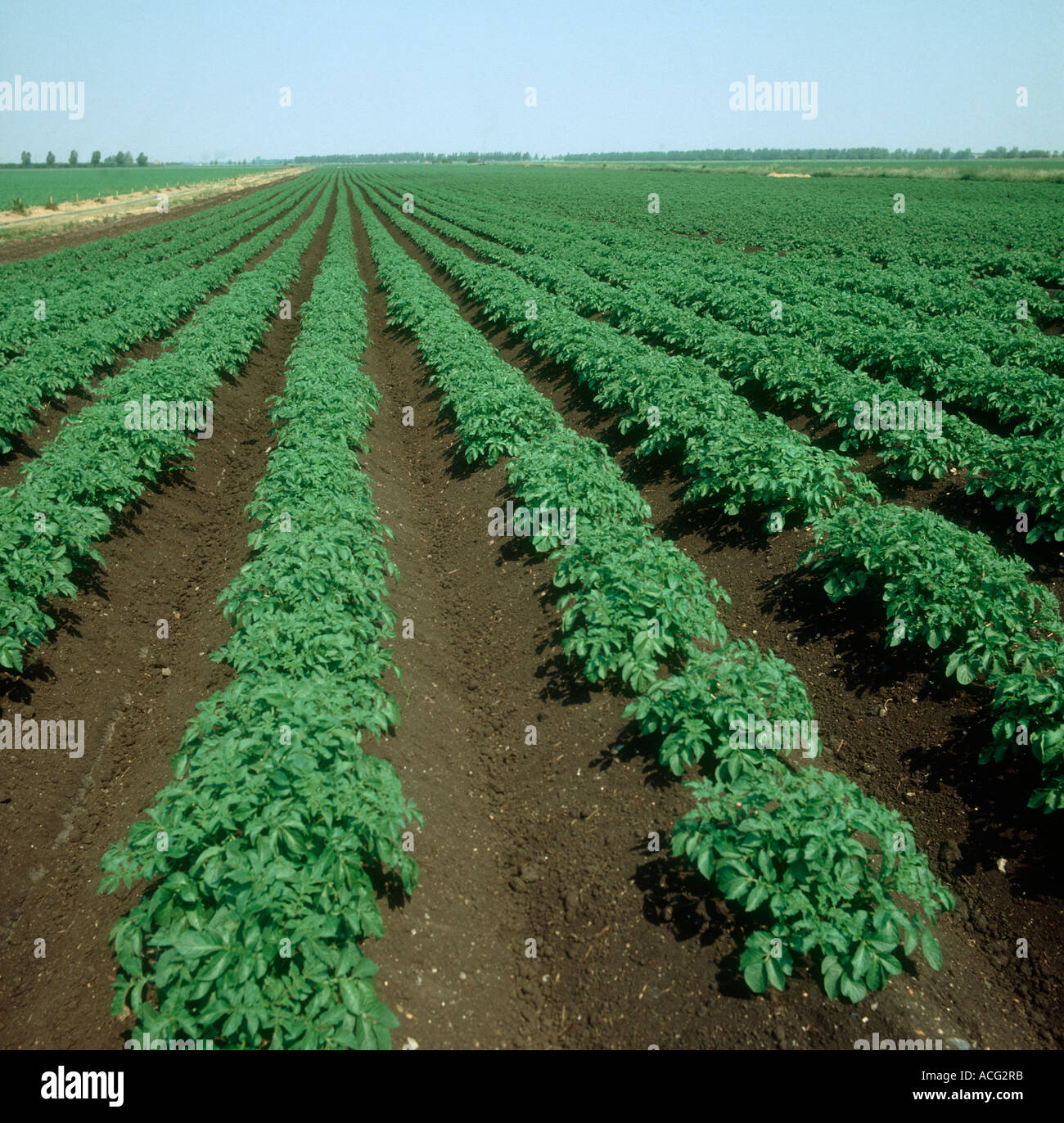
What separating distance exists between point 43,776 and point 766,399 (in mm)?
11652

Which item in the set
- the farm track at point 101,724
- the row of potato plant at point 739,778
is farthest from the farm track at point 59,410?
the row of potato plant at point 739,778

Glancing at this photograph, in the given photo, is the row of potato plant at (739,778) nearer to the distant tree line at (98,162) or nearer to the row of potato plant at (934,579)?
the row of potato plant at (934,579)

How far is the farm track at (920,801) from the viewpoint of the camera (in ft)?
11.2

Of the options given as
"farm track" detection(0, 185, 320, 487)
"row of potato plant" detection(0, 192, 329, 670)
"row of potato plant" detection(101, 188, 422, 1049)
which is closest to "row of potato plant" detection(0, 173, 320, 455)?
"farm track" detection(0, 185, 320, 487)

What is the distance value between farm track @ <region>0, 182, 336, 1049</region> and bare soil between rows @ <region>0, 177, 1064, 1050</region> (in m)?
0.02

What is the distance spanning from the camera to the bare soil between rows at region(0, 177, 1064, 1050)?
3520 mm

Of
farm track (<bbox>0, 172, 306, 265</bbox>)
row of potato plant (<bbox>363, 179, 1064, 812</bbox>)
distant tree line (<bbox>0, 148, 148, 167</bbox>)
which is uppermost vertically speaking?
distant tree line (<bbox>0, 148, 148, 167</bbox>)

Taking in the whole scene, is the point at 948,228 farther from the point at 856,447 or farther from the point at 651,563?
the point at 651,563

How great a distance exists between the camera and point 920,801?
482 cm

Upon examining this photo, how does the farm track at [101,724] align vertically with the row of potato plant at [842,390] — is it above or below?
below

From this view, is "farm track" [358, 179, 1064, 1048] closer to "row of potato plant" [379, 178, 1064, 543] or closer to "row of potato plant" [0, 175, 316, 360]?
"row of potato plant" [379, 178, 1064, 543]

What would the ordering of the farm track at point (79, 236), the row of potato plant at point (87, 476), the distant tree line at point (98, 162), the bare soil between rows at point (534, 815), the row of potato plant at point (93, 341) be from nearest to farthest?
the bare soil between rows at point (534, 815) → the row of potato plant at point (87, 476) → the row of potato plant at point (93, 341) → the farm track at point (79, 236) → the distant tree line at point (98, 162)

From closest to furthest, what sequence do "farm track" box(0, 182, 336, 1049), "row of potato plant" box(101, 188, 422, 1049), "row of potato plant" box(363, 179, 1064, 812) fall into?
"row of potato plant" box(101, 188, 422, 1049), "farm track" box(0, 182, 336, 1049), "row of potato plant" box(363, 179, 1064, 812)

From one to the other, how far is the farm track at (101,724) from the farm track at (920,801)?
147 inches
